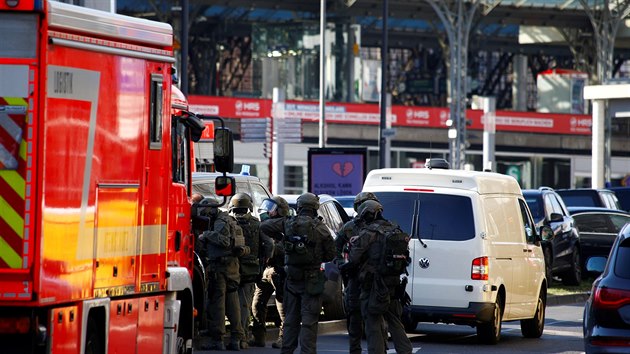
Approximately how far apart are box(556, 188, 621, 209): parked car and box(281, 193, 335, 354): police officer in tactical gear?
68.1 feet

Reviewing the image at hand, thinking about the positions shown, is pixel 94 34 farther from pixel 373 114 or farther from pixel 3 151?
pixel 373 114

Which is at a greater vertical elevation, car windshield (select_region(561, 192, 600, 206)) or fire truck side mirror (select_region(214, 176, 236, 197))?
fire truck side mirror (select_region(214, 176, 236, 197))

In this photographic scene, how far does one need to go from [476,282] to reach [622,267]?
6.45 m

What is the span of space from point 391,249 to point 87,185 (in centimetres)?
446

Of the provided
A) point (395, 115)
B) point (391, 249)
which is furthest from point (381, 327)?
point (395, 115)

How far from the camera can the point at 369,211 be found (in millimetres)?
13734

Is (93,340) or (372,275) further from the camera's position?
(372,275)

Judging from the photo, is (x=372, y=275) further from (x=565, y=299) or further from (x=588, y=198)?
(x=588, y=198)

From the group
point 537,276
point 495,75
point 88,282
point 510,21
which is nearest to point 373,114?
point 510,21

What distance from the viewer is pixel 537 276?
752 inches

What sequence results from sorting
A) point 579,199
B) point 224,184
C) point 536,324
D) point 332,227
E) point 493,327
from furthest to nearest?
point 579,199 → point 332,227 → point 536,324 → point 493,327 → point 224,184

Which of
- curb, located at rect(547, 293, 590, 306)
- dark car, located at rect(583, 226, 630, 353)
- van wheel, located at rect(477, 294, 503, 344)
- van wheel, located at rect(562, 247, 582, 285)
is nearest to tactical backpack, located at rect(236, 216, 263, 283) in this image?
van wheel, located at rect(477, 294, 503, 344)

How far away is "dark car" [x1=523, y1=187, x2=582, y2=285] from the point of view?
86.0ft

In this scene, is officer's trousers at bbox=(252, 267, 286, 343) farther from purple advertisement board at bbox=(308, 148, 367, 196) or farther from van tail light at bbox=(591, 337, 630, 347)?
purple advertisement board at bbox=(308, 148, 367, 196)
